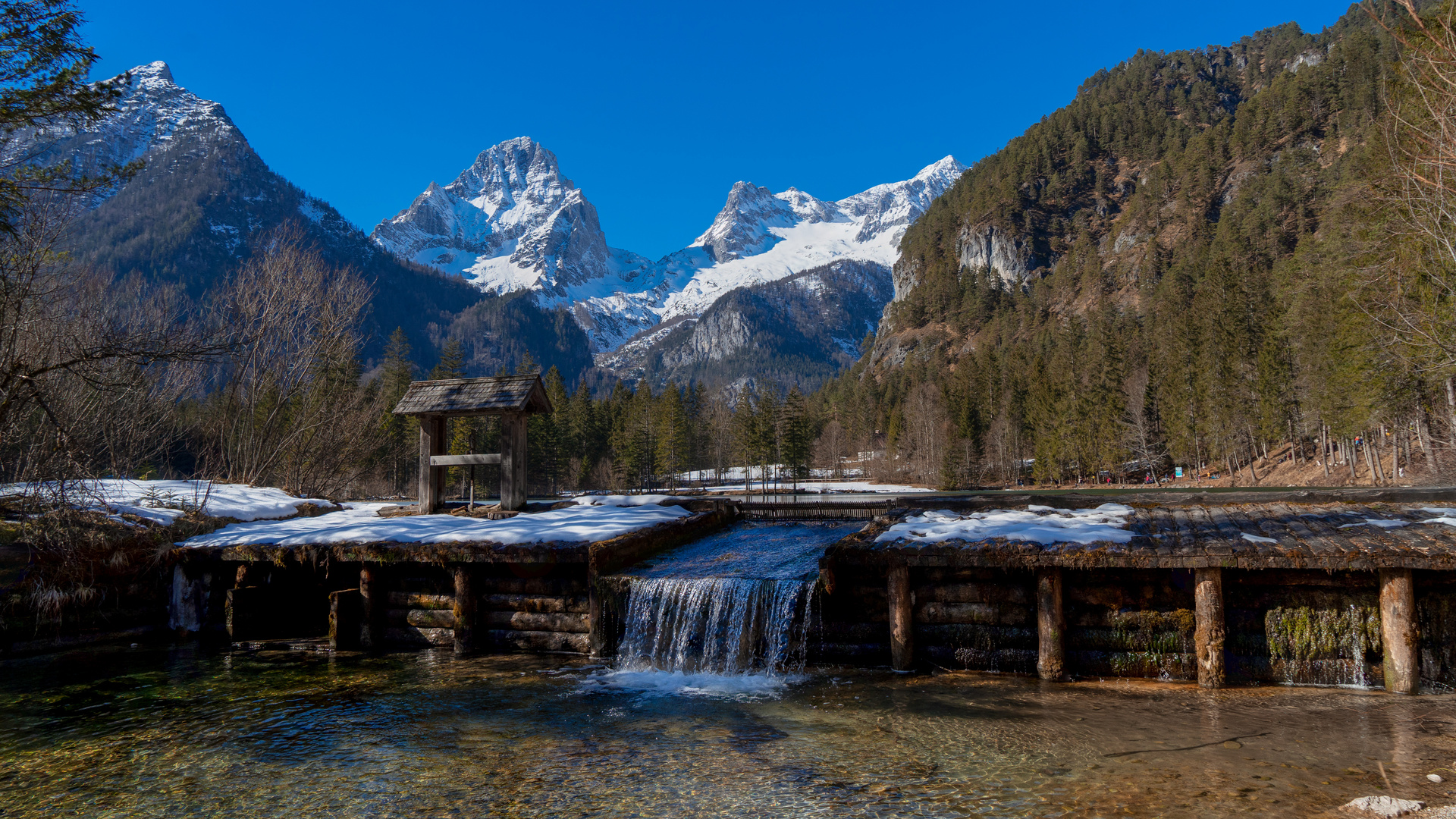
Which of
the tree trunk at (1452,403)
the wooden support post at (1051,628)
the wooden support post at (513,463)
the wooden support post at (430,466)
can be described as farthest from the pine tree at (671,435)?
the wooden support post at (1051,628)

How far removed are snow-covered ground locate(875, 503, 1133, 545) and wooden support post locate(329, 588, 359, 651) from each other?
965 centimetres

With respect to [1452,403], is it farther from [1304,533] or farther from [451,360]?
[451,360]

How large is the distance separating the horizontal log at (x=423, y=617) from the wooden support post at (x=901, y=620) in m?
7.85

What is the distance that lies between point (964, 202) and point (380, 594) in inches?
7436

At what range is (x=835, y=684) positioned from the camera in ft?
32.9

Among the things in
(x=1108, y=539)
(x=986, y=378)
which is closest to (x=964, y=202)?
(x=986, y=378)

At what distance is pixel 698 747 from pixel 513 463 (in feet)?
36.4

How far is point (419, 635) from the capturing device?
12938mm

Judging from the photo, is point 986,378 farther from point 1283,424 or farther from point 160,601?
point 160,601

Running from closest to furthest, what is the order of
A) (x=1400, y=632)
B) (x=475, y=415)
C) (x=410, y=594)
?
1. (x=1400, y=632)
2. (x=410, y=594)
3. (x=475, y=415)

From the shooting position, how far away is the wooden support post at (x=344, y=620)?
12656 millimetres

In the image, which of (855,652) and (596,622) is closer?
(855,652)

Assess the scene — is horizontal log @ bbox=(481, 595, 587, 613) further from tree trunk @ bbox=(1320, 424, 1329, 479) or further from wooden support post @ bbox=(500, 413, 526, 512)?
tree trunk @ bbox=(1320, 424, 1329, 479)

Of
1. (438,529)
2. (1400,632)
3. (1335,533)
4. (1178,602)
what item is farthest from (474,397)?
(1400,632)
